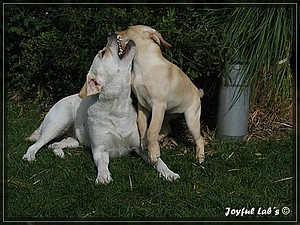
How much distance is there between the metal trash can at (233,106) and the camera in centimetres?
487

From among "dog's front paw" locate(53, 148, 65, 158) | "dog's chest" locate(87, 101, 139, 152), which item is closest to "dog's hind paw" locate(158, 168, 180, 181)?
"dog's chest" locate(87, 101, 139, 152)

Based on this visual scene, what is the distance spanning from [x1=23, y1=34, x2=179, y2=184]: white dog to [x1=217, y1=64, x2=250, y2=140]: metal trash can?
868 mm

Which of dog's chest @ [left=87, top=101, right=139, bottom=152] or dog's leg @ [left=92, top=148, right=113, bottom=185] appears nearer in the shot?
dog's leg @ [left=92, top=148, right=113, bottom=185]

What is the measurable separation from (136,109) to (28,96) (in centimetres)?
226

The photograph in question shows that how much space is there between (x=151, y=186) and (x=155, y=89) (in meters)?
0.74

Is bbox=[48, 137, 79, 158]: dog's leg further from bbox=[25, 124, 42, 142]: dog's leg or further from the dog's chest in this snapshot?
the dog's chest

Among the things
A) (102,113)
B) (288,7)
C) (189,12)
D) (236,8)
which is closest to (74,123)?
(102,113)

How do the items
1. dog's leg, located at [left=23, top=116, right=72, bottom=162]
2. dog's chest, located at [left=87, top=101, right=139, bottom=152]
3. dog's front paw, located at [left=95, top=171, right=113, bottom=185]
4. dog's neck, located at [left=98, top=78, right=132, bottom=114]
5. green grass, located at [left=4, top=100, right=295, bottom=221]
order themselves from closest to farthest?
green grass, located at [left=4, top=100, right=295, bottom=221] → dog's front paw, located at [left=95, top=171, right=113, bottom=185] → dog's neck, located at [left=98, top=78, right=132, bottom=114] → dog's chest, located at [left=87, top=101, right=139, bottom=152] → dog's leg, located at [left=23, top=116, right=72, bottom=162]

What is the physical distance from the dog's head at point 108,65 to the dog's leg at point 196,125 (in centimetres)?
67

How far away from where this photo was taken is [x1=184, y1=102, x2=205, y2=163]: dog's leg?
4484mm

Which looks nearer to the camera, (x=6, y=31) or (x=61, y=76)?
(x=61, y=76)

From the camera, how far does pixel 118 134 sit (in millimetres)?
4520

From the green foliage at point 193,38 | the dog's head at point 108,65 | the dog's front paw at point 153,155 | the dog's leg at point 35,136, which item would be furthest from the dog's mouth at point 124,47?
the dog's leg at point 35,136

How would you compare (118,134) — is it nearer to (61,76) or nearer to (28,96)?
(61,76)
